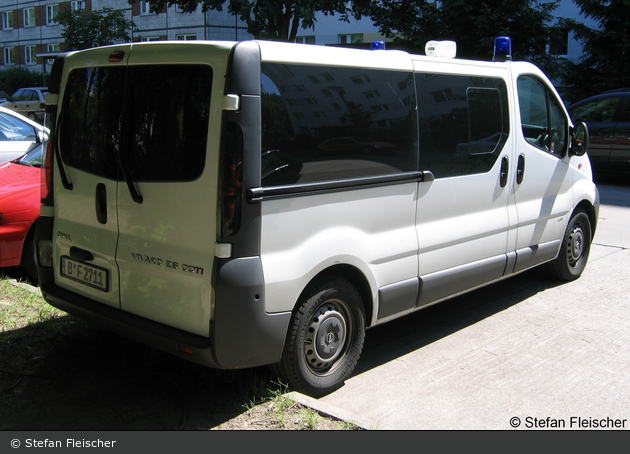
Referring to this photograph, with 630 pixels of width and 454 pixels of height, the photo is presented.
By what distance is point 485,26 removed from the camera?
2128 centimetres

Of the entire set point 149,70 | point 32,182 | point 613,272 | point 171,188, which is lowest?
point 613,272

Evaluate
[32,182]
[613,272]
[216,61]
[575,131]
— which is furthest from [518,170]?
[32,182]

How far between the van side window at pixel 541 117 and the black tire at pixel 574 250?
826mm

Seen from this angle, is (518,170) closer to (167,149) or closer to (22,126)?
(167,149)

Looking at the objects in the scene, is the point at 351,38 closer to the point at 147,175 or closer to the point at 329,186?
the point at 329,186

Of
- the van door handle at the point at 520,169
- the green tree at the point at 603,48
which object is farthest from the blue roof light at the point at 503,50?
the green tree at the point at 603,48

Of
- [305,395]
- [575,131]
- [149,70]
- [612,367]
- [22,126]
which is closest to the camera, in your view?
[149,70]

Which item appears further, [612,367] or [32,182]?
[32,182]

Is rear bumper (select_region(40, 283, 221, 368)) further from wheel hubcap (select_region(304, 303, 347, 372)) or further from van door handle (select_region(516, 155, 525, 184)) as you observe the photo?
van door handle (select_region(516, 155, 525, 184))

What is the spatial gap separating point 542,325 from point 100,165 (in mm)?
3600

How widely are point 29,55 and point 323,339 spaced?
57489 millimetres

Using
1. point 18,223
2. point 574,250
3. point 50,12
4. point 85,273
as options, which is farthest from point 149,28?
point 85,273

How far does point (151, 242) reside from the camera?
12.3 ft

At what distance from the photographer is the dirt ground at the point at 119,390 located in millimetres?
3689
